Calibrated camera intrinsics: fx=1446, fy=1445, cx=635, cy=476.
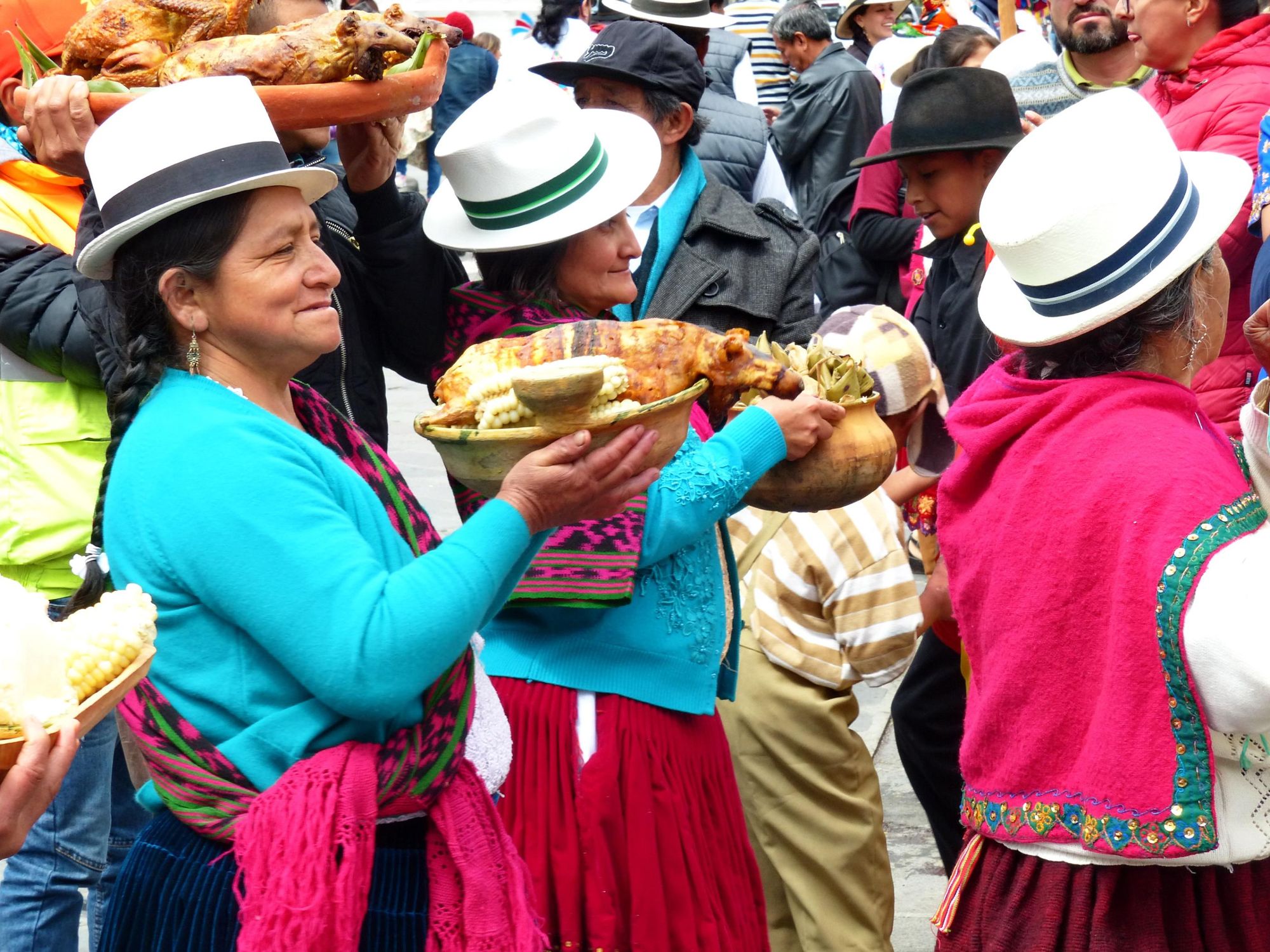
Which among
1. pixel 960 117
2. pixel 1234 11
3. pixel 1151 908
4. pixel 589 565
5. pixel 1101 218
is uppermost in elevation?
pixel 1101 218

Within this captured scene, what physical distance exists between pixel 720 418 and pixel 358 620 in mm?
1474

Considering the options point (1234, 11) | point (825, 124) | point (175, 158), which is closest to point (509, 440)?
point (175, 158)

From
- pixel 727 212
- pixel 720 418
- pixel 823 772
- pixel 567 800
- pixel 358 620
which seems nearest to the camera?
pixel 358 620

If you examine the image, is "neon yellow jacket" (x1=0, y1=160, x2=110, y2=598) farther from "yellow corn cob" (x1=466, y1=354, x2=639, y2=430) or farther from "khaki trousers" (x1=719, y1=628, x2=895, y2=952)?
"khaki trousers" (x1=719, y1=628, x2=895, y2=952)

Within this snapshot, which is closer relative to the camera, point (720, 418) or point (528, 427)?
point (528, 427)

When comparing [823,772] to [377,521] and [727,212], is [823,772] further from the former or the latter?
[377,521]

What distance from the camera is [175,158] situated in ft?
7.04

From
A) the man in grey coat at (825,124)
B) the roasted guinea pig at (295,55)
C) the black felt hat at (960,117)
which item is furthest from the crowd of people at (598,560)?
the man in grey coat at (825,124)

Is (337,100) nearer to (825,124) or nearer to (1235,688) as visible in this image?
(1235,688)

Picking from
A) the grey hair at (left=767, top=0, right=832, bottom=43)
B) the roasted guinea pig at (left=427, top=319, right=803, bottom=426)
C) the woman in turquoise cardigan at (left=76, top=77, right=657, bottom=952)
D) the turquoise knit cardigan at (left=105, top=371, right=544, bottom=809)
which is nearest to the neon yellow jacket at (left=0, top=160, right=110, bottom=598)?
the woman in turquoise cardigan at (left=76, top=77, right=657, bottom=952)

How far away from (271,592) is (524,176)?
114 cm

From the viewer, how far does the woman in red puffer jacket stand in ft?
11.3

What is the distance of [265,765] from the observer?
208cm

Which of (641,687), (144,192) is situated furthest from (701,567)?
(144,192)
